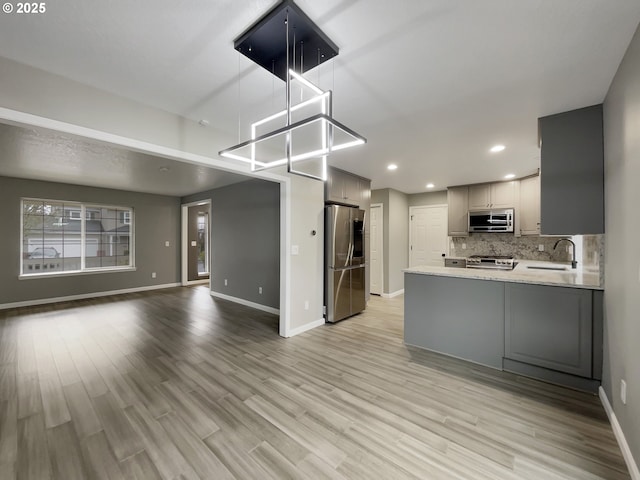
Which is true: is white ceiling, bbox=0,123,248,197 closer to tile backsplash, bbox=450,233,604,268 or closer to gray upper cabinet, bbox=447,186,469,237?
gray upper cabinet, bbox=447,186,469,237

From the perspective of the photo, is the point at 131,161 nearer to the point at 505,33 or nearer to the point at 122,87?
the point at 122,87

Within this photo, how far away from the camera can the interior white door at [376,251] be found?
6.31m

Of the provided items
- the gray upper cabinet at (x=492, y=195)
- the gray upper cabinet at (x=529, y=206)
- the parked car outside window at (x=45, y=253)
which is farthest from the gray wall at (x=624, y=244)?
the parked car outside window at (x=45, y=253)

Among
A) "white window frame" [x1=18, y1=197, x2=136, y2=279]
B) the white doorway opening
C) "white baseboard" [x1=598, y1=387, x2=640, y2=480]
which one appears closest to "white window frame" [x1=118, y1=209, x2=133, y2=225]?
"white window frame" [x1=18, y1=197, x2=136, y2=279]

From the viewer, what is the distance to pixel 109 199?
6.20 m

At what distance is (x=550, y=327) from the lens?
8.07 feet

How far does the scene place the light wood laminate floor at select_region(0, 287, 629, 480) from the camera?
1.58 metres

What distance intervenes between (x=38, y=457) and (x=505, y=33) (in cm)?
Result: 379

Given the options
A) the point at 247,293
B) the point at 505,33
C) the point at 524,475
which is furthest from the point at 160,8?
the point at 247,293

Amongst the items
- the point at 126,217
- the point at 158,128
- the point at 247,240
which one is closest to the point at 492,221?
the point at 247,240

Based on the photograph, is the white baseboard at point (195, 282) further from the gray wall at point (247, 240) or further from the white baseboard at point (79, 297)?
the gray wall at point (247, 240)

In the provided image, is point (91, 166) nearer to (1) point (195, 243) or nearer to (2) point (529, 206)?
(1) point (195, 243)

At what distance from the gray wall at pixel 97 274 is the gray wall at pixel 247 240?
1.69 meters

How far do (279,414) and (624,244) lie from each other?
104 inches
